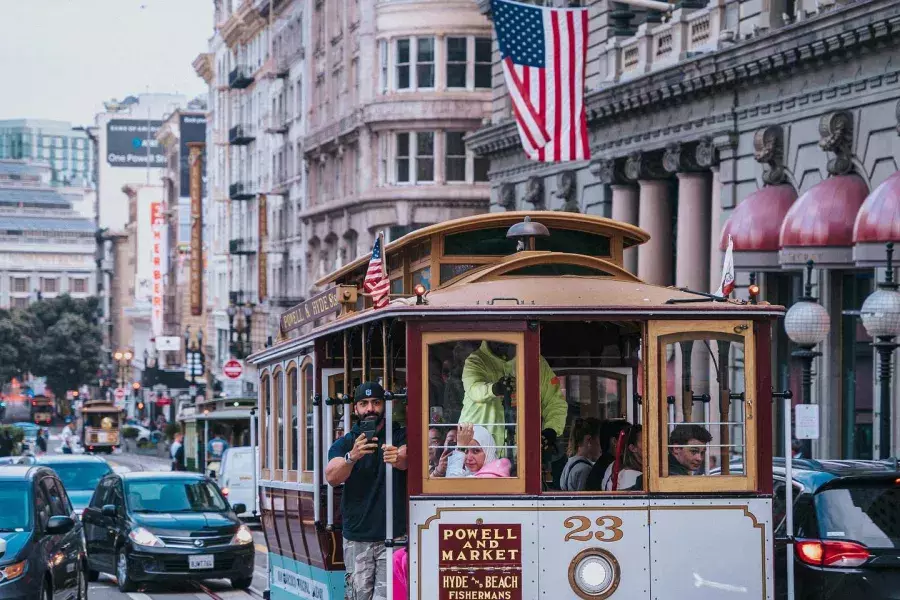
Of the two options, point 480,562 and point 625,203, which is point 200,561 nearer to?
point 480,562

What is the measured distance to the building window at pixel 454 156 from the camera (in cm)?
5550

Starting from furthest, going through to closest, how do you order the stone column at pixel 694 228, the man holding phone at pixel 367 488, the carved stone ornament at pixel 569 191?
the carved stone ornament at pixel 569 191, the stone column at pixel 694 228, the man holding phone at pixel 367 488

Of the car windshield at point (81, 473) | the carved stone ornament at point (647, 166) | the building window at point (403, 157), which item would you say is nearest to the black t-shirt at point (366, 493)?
the car windshield at point (81, 473)

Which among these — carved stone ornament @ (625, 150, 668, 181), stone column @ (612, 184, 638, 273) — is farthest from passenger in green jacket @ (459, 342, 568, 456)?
stone column @ (612, 184, 638, 273)

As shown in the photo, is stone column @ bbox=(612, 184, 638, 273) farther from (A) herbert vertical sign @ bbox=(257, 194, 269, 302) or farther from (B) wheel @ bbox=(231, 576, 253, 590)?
(A) herbert vertical sign @ bbox=(257, 194, 269, 302)

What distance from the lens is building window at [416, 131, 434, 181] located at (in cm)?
5591

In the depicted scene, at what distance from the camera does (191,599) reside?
72.0 ft

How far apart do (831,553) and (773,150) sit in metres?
20.0

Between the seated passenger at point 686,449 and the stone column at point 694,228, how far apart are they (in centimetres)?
2408

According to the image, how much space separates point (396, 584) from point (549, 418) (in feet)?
5.36

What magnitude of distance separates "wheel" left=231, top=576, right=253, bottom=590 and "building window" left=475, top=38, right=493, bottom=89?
33.8 metres

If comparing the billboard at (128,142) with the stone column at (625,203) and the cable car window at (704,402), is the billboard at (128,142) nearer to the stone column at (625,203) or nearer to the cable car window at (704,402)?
the stone column at (625,203)

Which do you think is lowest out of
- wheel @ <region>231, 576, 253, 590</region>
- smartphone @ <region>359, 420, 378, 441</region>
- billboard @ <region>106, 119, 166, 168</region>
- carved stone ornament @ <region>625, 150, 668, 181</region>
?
wheel @ <region>231, 576, 253, 590</region>

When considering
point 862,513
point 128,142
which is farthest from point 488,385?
point 128,142
